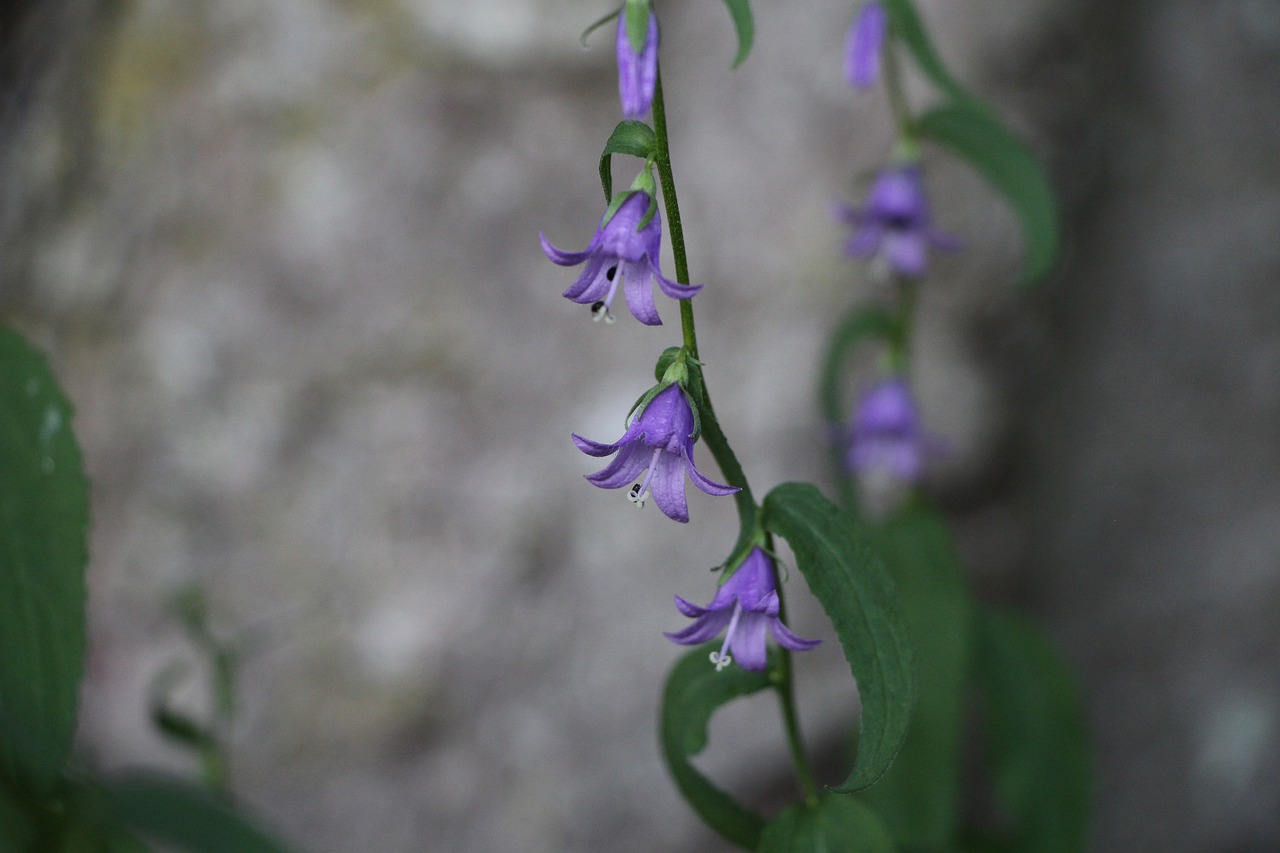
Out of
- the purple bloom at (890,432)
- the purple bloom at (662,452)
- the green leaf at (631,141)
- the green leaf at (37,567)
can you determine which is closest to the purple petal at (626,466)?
the purple bloom at (662,452)

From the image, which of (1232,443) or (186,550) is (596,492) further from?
(1232,443)

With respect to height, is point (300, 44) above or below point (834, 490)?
above

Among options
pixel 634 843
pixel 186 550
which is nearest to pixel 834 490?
pixel 634 843

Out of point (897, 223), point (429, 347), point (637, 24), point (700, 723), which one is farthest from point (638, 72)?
point (429, 347)

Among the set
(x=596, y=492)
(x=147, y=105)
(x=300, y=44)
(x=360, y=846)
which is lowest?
(x=360, y=846)

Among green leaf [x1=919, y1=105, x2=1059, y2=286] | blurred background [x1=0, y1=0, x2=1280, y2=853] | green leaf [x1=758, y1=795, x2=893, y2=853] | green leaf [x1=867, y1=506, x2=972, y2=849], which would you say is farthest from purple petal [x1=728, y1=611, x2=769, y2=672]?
blurred background [x1=0, y1=0, x2=1280, y2=853]

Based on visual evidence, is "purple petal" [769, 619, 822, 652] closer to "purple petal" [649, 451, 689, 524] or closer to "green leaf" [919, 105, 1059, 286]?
"purple petal" [649, 451, 689, 524]
